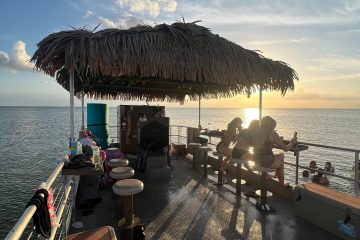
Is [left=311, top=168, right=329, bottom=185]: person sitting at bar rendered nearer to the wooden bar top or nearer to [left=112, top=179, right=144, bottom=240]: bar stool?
[left=112, top=179, right=144, bottom=240]: bar stool

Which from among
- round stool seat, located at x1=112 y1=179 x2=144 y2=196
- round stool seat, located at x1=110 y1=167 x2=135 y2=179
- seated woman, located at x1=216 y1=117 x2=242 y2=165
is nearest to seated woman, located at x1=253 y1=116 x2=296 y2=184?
seated woman, located at x1=216 y1=117 x2=242 y2=165

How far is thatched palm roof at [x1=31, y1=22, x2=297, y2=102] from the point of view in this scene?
5.03 m

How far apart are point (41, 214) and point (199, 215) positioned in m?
3.13

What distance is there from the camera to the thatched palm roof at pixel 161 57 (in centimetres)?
503

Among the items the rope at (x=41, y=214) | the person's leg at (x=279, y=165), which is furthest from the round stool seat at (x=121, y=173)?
the person's leg at (x=279, y=165)

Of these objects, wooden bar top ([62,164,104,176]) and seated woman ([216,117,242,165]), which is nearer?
wooden bar top ([62,164,104,176])

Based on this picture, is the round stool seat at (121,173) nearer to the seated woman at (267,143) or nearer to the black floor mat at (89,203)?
the black floor mat at (89,203)

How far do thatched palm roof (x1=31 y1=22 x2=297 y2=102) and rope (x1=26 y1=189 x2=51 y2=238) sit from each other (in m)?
3.31

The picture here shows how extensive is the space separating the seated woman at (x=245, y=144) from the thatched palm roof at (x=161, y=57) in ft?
4.68

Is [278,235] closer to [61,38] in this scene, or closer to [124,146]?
[61,38]

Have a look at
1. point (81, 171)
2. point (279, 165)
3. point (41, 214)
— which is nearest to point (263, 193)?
point (279, 165)

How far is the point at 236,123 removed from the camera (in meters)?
6.82

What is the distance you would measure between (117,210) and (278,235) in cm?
265

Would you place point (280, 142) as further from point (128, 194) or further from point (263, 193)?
point (128, 194)
